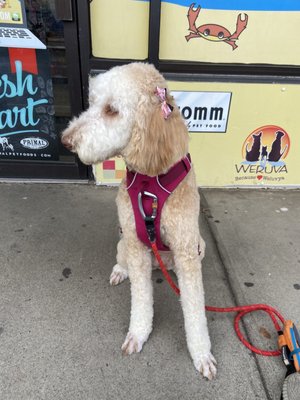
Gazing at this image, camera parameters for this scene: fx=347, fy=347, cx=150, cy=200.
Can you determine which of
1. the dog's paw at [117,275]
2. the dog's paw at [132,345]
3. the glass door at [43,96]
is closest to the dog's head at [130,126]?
the dog's paw at [132,345]

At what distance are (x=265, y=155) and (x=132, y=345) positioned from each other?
2.48m

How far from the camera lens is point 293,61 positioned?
10.9ft

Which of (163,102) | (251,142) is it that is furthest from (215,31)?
(163,102)

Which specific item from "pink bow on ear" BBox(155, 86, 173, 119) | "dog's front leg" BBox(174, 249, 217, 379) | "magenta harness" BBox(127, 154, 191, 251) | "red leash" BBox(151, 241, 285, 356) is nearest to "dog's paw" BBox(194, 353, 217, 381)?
"dog's front leg" BBox(174, 249, 217, 379)

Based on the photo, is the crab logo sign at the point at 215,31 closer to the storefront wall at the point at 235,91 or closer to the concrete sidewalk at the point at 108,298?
the storefront wall at the point at 235,91

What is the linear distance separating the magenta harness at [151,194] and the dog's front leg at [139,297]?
0.16 meters

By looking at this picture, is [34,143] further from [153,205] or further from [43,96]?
[153,205]

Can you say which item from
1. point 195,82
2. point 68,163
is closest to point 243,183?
point 195,82

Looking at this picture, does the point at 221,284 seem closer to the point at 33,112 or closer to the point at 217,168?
the point at 217,168

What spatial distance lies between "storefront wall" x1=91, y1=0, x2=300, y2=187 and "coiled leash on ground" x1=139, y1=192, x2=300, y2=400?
5.78ft

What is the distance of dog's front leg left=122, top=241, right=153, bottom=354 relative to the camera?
1909 millimetres

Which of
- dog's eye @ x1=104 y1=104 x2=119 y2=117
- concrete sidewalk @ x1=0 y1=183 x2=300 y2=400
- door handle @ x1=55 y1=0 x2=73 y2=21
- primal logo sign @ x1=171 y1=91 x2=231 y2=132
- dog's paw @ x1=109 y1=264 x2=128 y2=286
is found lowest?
concrete sidewalk @ x1=0 y1=183 x2=300 y2=400

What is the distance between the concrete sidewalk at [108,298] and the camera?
6.05 ft

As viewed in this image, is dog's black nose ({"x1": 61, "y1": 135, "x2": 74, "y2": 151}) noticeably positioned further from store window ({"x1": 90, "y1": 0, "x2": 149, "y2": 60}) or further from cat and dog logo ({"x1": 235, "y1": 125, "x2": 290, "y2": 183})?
cat and dog logo ({"x1": 235, "y1": 125, "x2": 290, "y2": 183})
